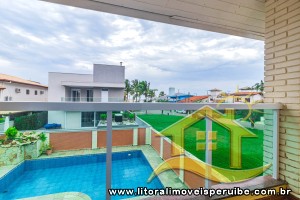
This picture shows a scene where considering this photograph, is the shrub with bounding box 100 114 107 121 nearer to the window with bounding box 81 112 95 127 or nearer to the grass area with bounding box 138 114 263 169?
the window with bounding box 81 112 95 127

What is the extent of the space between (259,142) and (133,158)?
1.89m

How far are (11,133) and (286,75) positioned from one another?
9.62 feet

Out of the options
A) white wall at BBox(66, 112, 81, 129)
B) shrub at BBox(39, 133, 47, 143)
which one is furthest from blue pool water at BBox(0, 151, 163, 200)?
white wall at BBox(66, 112, 81, 129)

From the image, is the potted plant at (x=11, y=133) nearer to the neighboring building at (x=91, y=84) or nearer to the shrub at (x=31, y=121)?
the shrub at (x=31, y=121)

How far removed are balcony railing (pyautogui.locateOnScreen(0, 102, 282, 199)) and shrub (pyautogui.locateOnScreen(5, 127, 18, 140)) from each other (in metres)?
0.19

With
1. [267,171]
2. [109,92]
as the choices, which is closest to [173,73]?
[109,92]

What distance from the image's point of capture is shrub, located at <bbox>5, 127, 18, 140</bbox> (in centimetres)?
117

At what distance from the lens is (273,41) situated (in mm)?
2281

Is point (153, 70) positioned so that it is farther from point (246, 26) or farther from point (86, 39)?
point (246, 26)

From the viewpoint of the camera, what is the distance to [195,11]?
7.82 ft

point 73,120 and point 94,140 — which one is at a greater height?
point 73,120

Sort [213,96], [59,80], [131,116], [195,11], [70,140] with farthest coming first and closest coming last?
1. [59,80]
2. [213,96]
3. [195,11]
4. [131,116]
5. [70,140]

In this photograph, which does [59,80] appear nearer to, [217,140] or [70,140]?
[70,140]

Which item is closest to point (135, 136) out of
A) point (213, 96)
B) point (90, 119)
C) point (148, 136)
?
point (148, 136)
